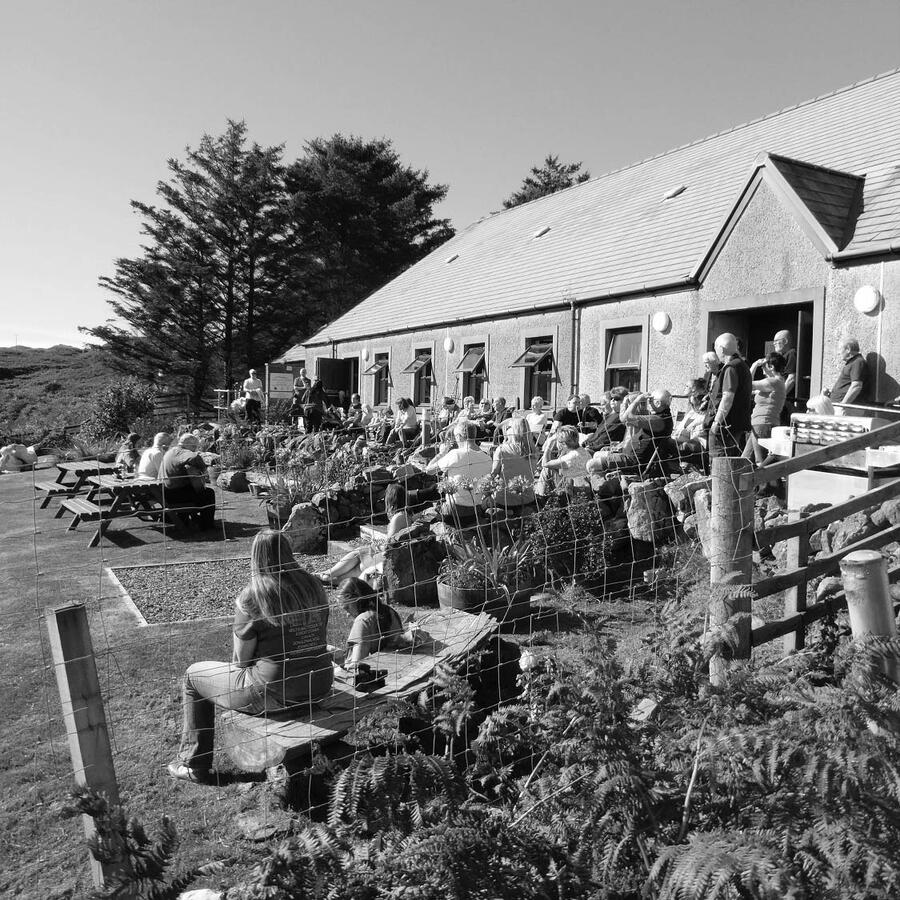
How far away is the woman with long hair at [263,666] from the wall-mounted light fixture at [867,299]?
873cm

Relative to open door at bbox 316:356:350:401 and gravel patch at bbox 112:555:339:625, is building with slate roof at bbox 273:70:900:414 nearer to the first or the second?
open door at bbox 316:356:350:401

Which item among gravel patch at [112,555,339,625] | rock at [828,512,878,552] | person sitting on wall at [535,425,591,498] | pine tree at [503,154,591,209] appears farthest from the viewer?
pine tree at [503,154,591,209]

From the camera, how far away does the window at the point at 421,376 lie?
20797mm

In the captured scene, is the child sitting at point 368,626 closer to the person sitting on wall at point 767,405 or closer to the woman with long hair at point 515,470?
the woman with long hair at point 515,470

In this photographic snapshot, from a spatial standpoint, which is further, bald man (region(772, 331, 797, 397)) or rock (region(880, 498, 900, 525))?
bald man (region(772, 331, 797, 397))

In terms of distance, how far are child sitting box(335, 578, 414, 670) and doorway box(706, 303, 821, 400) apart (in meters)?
8.16

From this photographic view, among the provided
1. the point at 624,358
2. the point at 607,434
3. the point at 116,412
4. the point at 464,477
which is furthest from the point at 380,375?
the point at 464,477

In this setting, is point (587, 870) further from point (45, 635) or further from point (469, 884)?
point (45, 635)

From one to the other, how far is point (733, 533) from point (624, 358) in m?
11.9

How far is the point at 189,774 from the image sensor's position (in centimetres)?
384

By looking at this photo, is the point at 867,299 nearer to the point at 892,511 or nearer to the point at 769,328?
the point at 769,328

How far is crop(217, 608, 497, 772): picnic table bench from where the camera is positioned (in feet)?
11.6

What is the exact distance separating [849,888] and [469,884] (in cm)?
82

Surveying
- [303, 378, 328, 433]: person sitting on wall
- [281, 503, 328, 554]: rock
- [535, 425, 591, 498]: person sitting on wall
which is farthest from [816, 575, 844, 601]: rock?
[303, 378, 328, 433]: person sitting on wall
